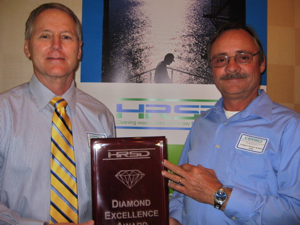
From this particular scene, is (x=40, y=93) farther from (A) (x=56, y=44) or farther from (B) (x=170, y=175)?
(B) (x=170, y=175)

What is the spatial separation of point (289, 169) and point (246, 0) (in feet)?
7.19

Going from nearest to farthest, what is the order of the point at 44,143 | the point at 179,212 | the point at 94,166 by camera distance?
the point at 94,166, the point at 44,143, the point at 179,212

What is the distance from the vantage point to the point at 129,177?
1.29 meters

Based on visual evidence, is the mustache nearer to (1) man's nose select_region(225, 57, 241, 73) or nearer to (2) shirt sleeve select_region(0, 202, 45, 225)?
(1) man's nose select_region(225, 57, 241, 73)

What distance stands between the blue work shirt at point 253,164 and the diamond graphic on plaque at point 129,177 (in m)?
0.61

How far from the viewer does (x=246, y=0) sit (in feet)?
8.45

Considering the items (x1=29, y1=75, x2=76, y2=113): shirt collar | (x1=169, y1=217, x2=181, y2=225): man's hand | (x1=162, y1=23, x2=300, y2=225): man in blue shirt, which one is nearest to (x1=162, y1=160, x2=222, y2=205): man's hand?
(x1=162, y1=23, x2=300, y2=225): man in blue shirt

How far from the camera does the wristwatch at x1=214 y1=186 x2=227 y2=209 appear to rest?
138cm

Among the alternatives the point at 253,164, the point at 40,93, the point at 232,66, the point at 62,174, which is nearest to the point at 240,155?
the point at 253,164

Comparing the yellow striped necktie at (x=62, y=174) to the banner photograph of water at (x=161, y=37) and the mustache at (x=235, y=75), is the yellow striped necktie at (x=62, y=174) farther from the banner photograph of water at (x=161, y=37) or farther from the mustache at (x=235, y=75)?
the mustache at (x=235, y=75)

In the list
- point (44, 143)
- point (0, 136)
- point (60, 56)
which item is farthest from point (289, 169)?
point (0, 136)

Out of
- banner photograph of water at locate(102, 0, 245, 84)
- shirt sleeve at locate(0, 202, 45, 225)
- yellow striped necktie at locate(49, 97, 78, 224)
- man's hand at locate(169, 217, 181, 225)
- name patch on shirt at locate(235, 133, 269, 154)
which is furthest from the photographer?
banner photograph of water at locate(102, 0, 245, 84)

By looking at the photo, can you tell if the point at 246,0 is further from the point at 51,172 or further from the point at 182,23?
the point at 51,172

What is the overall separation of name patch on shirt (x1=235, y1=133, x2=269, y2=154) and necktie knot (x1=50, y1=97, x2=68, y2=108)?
4.36 ft
